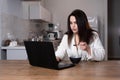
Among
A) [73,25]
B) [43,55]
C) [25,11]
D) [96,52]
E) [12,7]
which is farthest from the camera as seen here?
[25,11]

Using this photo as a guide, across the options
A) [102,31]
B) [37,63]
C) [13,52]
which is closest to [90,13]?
[102,31]

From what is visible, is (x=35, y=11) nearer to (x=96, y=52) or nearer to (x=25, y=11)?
(x=25, y=11)

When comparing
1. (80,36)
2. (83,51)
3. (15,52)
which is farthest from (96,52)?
(15,52)

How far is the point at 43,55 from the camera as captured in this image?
1595mm

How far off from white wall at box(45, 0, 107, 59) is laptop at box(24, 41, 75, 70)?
13.9ft

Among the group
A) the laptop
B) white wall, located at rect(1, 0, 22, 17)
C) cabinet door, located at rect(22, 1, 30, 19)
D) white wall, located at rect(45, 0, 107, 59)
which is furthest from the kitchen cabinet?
white wall, located at rect(45, 0, 107, 59)

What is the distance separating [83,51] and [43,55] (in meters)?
0.68

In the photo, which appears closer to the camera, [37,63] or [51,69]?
[51,69]

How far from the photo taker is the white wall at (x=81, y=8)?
581 centimetres

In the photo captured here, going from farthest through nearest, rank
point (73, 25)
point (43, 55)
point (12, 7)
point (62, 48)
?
point (12, 7) < point (62, 48) < point (73, 25) < point (43, 55)

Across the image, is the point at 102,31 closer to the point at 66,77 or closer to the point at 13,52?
the point at 13,52

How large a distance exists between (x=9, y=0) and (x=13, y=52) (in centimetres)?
93

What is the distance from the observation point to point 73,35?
238cm

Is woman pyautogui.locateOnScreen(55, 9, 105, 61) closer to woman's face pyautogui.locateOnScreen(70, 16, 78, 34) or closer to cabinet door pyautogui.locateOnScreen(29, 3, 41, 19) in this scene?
woman's face pyautogui.locateOnScreen(70, 16, 78, 34)
